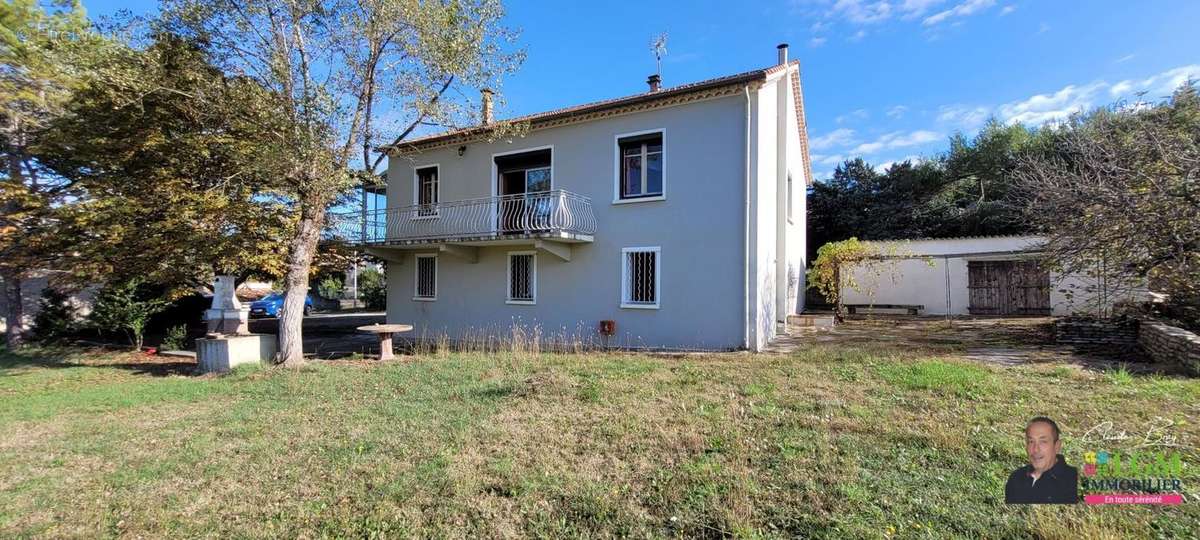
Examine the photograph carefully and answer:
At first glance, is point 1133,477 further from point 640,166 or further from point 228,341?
point 228,341

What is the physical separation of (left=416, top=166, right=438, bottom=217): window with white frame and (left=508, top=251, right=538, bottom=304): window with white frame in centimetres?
305

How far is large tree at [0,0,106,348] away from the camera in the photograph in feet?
29.4

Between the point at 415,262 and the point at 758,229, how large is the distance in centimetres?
970

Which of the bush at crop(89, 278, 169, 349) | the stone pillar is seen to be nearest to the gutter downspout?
the stone pillar

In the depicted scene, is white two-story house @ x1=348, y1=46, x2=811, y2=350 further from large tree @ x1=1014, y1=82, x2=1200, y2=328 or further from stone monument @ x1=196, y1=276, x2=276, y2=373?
large tree @ x1=1014, y1=82, x2=1200, y2=328

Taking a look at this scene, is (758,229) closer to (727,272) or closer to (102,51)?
(727,272)

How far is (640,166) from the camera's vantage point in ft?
38.5

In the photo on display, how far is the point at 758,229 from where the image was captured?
10383mm

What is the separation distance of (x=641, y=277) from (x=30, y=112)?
13.5 m

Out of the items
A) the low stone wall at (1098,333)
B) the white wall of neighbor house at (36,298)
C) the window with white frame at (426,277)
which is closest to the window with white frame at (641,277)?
the window with white frame at (426,277)

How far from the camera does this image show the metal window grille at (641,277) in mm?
11406

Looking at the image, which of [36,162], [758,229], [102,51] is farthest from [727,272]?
[36,162]

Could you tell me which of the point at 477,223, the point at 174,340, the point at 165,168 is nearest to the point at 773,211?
the point at 477,223

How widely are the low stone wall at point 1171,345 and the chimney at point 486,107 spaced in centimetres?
1217
